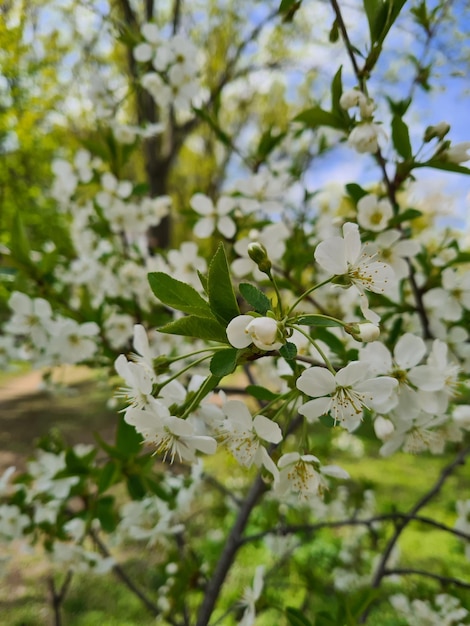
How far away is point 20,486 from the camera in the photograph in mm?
1400

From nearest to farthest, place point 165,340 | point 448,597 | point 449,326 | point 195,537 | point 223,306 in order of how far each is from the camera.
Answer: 1. point 223,306
2. point 449,326
3. point 448,597
4. point 165,340
5. point 195,537

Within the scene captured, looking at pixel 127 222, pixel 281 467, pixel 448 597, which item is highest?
pixel 127 222

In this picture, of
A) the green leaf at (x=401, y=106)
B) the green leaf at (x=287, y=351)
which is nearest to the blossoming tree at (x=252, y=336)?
the green leaf at (x=287, y=351)

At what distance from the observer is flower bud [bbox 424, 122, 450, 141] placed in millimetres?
882

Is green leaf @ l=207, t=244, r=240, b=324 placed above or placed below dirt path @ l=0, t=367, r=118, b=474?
above

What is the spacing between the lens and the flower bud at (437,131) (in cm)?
88

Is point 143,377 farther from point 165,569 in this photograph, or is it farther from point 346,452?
point 346,452

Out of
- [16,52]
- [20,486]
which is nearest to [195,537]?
[20,486]

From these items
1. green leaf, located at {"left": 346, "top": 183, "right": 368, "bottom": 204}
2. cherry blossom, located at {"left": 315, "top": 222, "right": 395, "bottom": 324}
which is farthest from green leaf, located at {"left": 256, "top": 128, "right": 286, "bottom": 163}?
cherry blossom, located at {"left": 315, "top": 222, "right": 395, "bottom": 324}

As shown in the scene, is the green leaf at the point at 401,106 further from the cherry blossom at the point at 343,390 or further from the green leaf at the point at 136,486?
the green leaf at the point at 136,486

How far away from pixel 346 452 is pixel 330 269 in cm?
471

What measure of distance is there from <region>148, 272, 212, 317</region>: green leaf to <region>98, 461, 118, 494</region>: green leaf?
0.50 m

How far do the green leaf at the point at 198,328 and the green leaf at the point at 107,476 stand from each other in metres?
0.50

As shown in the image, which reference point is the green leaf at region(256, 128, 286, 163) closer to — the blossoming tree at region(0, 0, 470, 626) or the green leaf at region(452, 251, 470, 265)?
the blossoming tree at region(0, 0, 470, 626)
